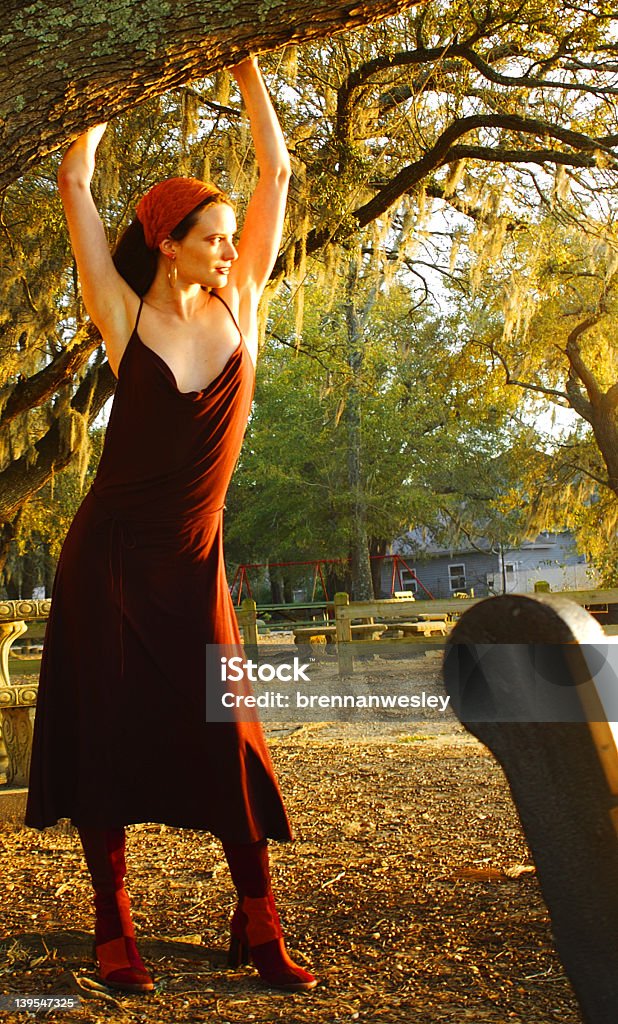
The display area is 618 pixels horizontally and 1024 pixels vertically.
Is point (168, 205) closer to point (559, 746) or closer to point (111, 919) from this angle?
point (111, 919)

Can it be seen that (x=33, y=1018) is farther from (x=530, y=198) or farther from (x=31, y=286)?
(x=530, y=198)

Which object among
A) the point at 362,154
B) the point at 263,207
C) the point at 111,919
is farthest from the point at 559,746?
the point at 362,154

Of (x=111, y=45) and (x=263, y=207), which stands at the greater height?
(x=111, y=45)

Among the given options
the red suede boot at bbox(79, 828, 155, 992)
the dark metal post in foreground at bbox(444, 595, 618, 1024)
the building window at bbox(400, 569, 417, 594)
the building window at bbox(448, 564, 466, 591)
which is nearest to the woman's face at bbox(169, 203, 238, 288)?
the red suede boot at bbox(79, 828, 155, 992)

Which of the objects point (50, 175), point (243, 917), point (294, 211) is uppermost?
point (50, 175)

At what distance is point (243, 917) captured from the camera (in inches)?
93.1

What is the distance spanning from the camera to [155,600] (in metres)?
2.28

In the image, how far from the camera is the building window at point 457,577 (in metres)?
40.8

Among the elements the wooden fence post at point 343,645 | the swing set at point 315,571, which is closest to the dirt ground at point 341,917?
the wooden fence post at point 343,645

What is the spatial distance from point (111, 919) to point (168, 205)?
1.63 metres

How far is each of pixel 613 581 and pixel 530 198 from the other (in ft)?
34.9

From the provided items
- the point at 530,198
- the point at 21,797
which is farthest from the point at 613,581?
the point at 21,797

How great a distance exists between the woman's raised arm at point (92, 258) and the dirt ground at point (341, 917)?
149cm

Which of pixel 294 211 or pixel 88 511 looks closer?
pixel 88 511
